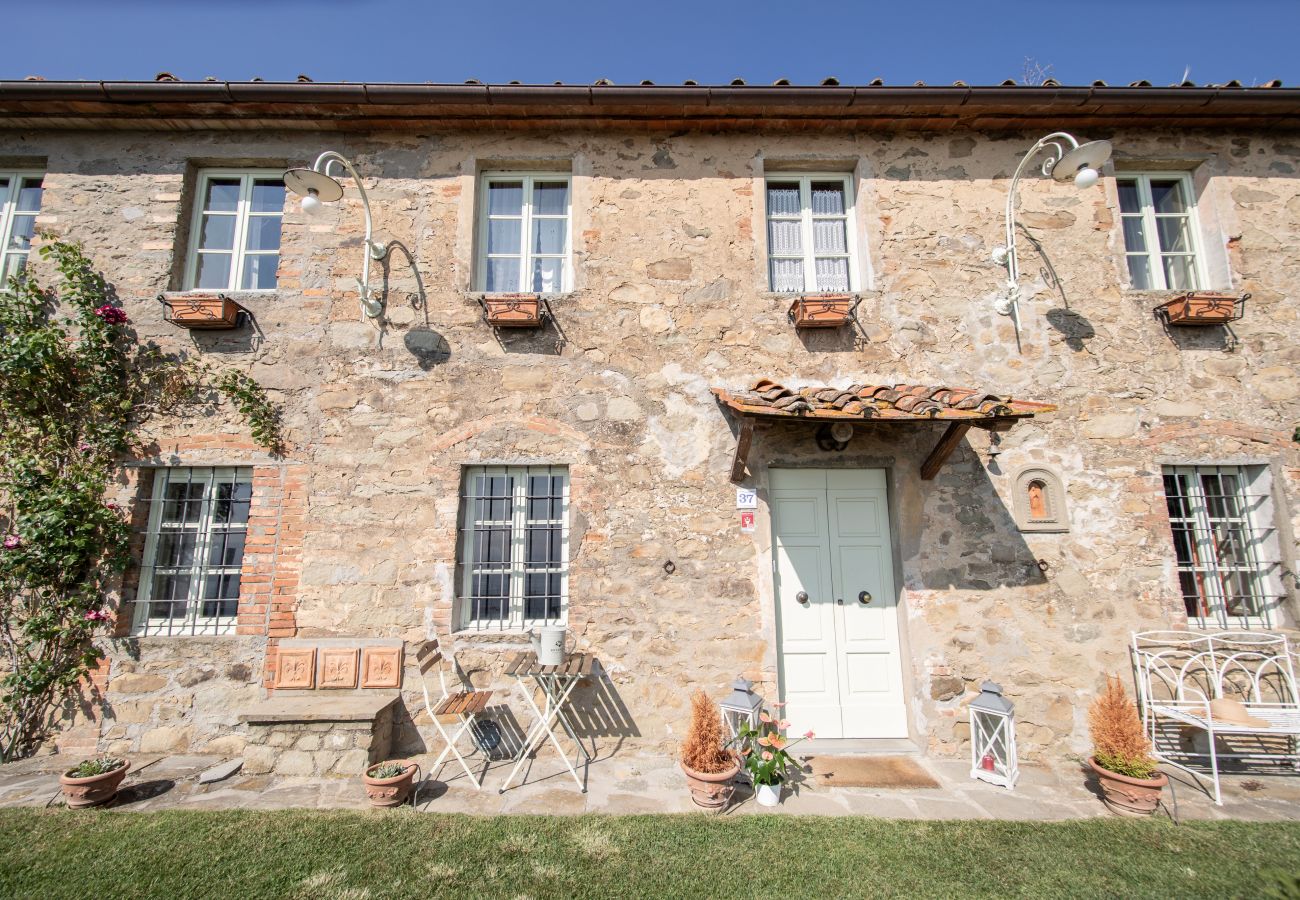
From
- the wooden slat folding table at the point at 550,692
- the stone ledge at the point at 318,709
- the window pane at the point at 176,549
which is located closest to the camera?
the stone ledge at the point at 318,709

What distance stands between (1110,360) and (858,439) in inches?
95.2

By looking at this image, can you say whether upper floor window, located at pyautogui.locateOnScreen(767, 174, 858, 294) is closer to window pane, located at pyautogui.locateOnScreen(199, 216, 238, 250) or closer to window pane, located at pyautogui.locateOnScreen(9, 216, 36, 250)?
window pane, located at pyautogui.locateOnScreen(199, 216, 238, 250)

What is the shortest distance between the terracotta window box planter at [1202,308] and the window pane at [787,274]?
3.26 meters

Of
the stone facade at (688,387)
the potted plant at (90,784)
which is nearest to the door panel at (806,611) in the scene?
the stone facade at (688,387)

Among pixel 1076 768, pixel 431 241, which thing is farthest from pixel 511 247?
pixel 1076 768

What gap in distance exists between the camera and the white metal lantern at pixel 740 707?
457cm

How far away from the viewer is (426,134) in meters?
5.90

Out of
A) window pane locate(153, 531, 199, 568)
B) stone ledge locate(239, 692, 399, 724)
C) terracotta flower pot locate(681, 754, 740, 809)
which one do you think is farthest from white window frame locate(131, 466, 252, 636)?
terracotta flower pot locate(681, 754, 740, 809)

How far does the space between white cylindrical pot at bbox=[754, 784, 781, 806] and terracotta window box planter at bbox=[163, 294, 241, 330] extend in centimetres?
585

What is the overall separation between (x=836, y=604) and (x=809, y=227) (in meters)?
3.57

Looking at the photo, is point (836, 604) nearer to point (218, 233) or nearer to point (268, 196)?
point (268, 196)

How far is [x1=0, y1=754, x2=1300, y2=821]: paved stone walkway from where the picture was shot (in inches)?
165

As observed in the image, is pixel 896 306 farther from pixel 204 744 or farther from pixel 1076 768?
pixel 204 744

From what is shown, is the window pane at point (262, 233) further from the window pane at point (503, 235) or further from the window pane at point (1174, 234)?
the window pane at point (1174, 234)
